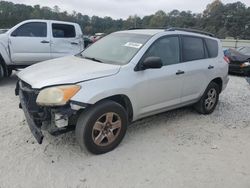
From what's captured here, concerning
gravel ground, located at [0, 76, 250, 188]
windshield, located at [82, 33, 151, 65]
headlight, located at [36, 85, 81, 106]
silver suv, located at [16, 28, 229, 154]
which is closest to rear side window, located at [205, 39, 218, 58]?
silver suv, located at [16, 28, 229, 154]

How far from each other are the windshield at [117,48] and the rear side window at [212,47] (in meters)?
1.77

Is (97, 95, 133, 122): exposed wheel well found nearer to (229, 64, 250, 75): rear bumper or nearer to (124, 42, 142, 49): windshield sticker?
(124, 42, 142, 49): windshield sticker

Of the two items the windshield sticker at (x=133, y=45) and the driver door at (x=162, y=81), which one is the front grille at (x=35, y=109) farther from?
the windshield sticker at (x=133, y=45)

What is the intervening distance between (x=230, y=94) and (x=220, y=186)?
494 centimetres

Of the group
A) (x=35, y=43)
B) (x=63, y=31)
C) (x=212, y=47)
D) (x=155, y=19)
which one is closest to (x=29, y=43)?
(x=35, y=43)

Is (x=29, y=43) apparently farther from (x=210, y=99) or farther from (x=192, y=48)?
(x=210, y=99)

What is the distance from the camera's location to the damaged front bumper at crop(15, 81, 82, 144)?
3350mm

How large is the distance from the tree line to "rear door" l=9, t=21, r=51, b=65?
957 inches

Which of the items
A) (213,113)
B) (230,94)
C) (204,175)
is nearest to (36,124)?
(204,175)

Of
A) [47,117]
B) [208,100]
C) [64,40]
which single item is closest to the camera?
[47,117]

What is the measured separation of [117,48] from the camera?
14.8ft

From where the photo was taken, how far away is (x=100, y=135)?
12.2ft

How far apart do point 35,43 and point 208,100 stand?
522 centimetres

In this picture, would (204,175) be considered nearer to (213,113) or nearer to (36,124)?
(36,124)
